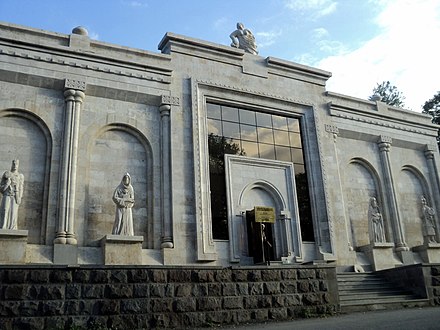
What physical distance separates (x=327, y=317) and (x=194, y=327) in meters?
4.16

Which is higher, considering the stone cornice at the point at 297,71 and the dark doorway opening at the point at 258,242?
the stone cornice at the point at 297,71

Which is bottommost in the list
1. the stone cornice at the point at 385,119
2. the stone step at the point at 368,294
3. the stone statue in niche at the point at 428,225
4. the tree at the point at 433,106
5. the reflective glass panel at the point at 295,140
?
the stone step at the point at 368,294

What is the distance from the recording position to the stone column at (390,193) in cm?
2375

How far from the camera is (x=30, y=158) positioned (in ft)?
56.6

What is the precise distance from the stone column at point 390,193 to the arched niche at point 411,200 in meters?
0.70

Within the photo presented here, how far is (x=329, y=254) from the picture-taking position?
20828 millimetres

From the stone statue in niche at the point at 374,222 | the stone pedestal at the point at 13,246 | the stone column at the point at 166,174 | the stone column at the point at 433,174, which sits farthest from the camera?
the stone column at the point at 433,174

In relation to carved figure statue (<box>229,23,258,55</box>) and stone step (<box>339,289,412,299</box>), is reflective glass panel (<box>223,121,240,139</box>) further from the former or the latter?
stone step (<box>339,289,412,299</box>)

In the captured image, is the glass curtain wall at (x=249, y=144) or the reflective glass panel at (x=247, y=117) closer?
the glass curtain wall at (x=249, y=144)

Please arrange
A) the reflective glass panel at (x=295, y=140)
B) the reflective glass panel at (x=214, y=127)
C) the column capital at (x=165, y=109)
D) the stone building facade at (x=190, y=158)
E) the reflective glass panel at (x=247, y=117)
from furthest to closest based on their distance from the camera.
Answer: the reflective glass panel at (x=295, y=140)
the reflective glass panel at (x=247, y=117)
the reflective glass panel at (x=214, y=127)
the column capital at (x=165, y=109)
the stone building facade at (x=190, y=158)

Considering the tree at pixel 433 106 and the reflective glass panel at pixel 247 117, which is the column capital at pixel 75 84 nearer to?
the reflective glass panel at pixel 247 117

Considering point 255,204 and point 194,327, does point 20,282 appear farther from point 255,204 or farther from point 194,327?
point 255,204

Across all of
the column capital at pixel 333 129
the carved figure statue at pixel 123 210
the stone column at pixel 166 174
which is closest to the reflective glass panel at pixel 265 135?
the column capital at pixel 333 129

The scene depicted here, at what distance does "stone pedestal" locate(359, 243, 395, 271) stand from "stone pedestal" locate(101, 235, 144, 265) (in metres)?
11.5
